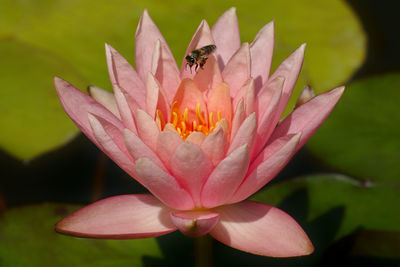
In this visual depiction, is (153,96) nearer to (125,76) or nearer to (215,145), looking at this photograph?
(125,76)

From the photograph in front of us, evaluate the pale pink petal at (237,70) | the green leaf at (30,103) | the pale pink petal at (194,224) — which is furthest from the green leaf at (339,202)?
the green leaf at (30,103)

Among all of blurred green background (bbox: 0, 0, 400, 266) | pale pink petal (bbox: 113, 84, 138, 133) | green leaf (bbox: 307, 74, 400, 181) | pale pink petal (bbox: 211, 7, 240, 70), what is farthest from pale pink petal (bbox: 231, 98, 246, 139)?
green leaf (bbox: 307, 74, 400, 181)

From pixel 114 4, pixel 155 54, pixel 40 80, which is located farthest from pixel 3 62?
pixel 155 54

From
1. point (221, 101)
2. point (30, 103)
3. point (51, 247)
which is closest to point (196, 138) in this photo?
point (221, 101)

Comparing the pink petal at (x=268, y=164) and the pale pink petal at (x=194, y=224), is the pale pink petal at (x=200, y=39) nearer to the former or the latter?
the pink petal at (x=268, y=164)

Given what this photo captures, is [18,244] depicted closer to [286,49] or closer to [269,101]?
[269,101]
